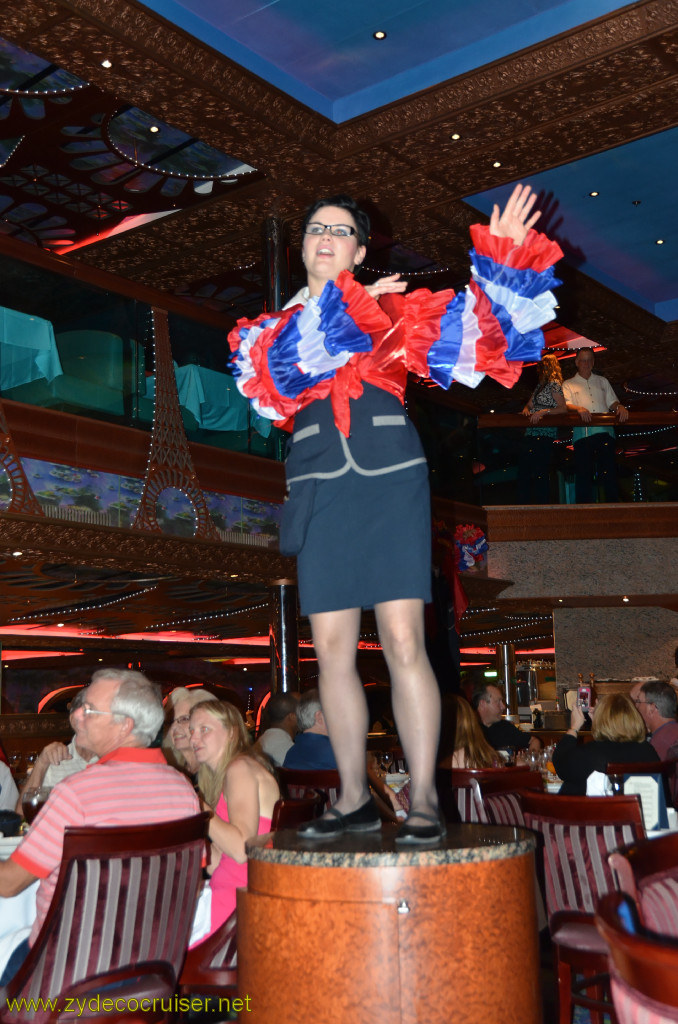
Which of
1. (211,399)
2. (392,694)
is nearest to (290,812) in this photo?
(392,694)

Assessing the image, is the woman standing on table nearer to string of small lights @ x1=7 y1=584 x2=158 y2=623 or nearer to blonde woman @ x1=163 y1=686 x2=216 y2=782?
blonde woman @ x1=163 y1=686 x2=216 y2=782

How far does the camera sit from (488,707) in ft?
22.6

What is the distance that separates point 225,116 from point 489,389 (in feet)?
23.5

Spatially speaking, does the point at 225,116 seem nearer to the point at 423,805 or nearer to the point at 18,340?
the point at 18,340

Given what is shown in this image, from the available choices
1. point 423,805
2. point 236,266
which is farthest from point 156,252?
point 423,805

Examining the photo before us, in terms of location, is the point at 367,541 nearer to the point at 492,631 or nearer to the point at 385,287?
the point at 385,287

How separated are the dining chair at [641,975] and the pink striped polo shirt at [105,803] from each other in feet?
5.10

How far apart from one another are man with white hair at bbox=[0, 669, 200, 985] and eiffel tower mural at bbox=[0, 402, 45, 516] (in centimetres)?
380

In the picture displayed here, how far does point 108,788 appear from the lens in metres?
2.40

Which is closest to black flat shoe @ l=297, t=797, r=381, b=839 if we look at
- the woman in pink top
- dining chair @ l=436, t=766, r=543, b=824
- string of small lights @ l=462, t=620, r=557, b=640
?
the woman in pink top

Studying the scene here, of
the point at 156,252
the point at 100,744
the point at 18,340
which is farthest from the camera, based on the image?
the point at 156,252

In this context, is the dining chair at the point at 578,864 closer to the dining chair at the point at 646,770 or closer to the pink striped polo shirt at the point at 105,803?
the dining chair at the point at 646,770

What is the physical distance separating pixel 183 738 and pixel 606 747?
183 centimetres

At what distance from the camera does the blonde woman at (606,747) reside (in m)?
4.23
